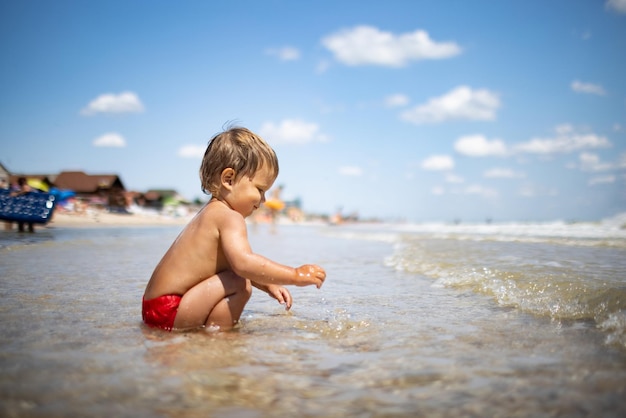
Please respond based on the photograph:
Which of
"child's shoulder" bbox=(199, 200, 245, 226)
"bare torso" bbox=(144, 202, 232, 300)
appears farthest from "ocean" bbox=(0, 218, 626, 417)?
"child's shoulder" bbox=(199, 200, 245, 226)

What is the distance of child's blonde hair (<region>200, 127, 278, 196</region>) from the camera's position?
250 cm

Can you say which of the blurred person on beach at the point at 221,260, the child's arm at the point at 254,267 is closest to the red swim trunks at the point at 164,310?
the blurred person on beach at the point at 221,260

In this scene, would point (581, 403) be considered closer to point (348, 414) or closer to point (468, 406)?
point (468, 406)

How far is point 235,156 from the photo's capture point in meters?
2.49

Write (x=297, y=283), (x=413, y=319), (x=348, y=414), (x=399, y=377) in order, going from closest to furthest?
(x=348, y=414)
(x=399, y=377)
(x=297, y=283)
(x=413, y=319)

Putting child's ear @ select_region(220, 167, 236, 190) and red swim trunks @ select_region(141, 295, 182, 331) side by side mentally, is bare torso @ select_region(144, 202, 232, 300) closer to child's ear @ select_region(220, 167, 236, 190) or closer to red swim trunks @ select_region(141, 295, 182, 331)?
red swim trunks @ select_region(141, 295, 182, 331)

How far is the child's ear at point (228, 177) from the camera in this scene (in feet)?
8.20

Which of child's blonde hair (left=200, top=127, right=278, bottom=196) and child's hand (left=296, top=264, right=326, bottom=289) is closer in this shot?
child's hand (left=296, top=264, right=326, bottom=289)

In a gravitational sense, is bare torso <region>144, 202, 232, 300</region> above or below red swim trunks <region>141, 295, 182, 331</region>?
above

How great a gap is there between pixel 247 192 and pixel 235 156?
207mm

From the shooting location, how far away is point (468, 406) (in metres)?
1.39

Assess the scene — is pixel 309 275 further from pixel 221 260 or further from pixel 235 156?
pixel 235 156

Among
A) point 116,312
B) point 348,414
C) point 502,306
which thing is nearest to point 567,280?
point 502,306

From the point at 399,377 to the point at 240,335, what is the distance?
982 millimetres
